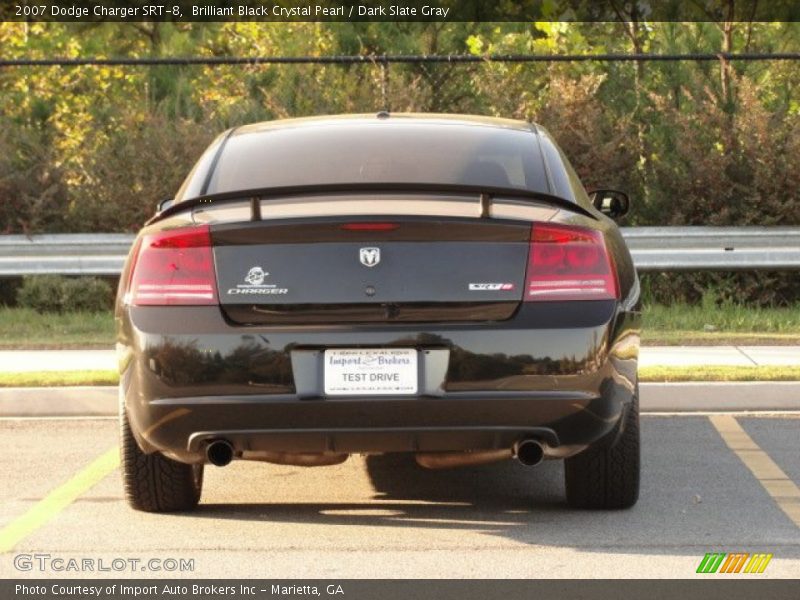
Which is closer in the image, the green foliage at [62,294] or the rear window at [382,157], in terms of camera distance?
the rear window at [382,157]

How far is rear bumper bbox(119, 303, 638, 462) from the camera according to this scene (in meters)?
6.22

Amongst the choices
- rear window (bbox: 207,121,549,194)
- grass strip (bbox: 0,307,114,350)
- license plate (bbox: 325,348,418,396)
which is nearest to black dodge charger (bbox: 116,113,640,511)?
license plate (bbox: 325,348,418,396)

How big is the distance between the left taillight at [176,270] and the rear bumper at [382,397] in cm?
6

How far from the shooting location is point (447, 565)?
5.92 meters

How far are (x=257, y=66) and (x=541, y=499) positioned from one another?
9656mm

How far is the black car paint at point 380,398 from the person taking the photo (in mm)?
6223

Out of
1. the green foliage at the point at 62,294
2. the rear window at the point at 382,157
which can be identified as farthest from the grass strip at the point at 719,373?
the green foliage at the point at 62,294

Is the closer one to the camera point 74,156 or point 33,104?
point 74,156

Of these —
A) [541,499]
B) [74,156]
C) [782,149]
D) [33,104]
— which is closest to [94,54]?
[33,104]

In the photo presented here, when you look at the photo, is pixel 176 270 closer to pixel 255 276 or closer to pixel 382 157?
pixel 255 276

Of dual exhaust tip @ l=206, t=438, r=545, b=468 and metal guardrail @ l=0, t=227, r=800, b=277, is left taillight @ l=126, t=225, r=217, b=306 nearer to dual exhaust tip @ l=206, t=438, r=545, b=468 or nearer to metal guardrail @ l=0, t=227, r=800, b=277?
dual exhaust tip @ l=206, t=438, r=545, b=468

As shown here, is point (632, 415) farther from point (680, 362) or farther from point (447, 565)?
point (680, 362)

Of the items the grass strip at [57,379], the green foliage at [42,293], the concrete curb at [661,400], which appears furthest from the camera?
the green foliage at [42,293]

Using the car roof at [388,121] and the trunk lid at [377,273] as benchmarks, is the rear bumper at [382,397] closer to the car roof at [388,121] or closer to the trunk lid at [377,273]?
the trunk lid at [377,273]
